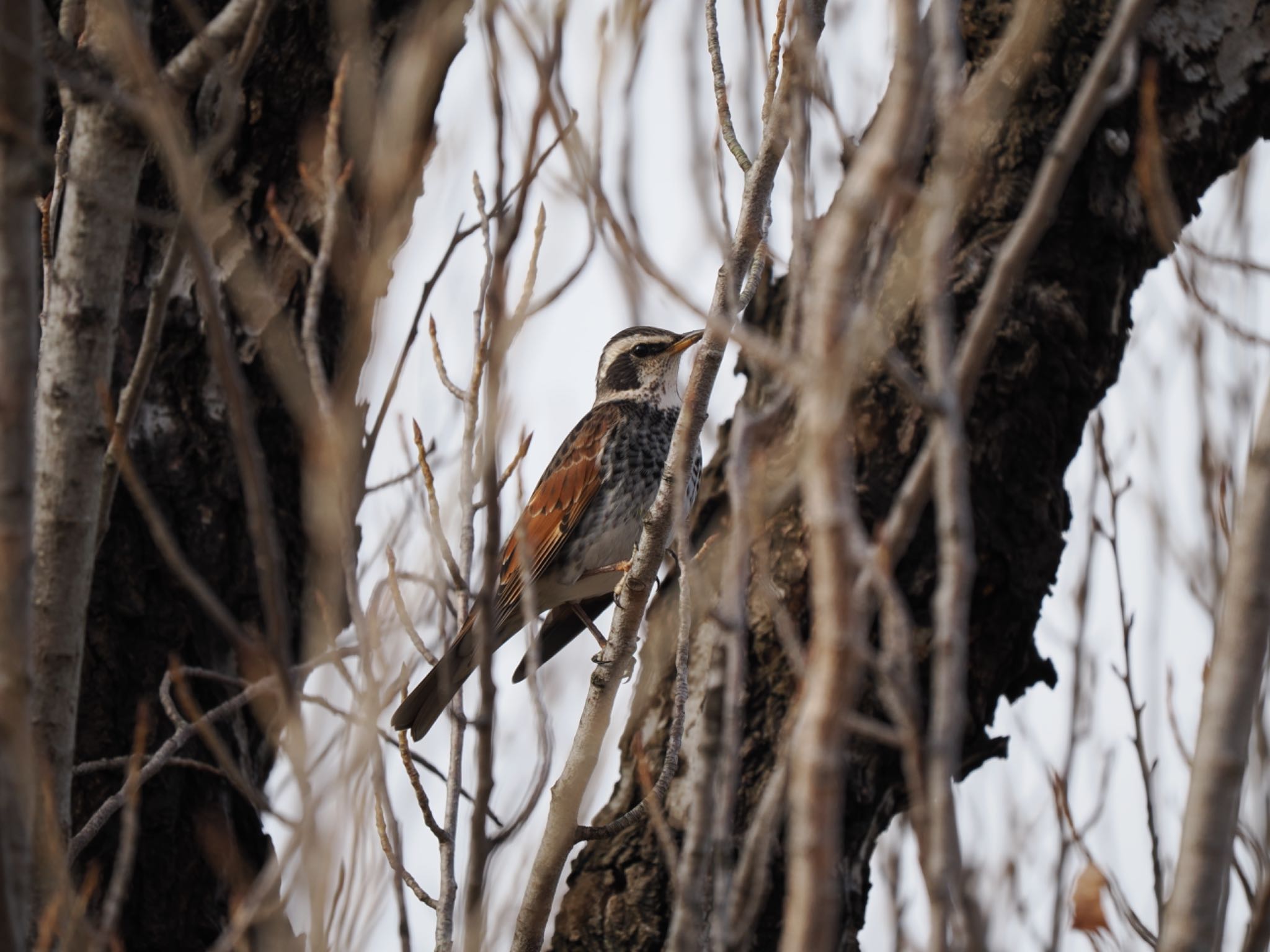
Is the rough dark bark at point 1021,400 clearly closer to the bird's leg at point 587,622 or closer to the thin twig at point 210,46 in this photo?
the bird's leg at point 587,622

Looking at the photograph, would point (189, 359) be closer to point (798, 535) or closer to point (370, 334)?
point (370, 334)

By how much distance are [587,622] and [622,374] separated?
60.0 inches

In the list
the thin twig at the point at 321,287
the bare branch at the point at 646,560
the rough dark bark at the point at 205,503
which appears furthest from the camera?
the rough dark bark at the point at 205,503

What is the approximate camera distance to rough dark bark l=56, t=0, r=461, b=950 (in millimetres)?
4277

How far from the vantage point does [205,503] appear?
14.9ft

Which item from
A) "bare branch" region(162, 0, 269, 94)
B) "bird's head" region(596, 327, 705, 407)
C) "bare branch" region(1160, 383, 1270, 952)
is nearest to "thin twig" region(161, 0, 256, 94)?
"bare branch" region(162, 0, 269, 94)

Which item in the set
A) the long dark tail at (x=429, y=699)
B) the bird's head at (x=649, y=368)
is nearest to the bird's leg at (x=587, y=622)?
the long dark tail at (x=429, y=699)

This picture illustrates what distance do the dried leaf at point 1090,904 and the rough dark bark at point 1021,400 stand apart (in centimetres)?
113

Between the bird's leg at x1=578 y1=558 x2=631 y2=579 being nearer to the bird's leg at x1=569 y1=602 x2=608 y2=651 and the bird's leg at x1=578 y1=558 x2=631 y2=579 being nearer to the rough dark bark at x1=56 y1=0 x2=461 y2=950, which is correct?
A: the bird's leg at x1=569 y1=602 x2=608 y2=651

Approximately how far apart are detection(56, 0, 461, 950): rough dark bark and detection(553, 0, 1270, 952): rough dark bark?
1.20 m

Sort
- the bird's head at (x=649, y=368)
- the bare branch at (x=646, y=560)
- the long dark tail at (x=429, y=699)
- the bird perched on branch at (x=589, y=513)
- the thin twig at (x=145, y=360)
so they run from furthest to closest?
the bird's head at (x=649, y=368)
the bird perched on branch at (x=589, y=513)
the long dark tail at (x=429, y=699)
the bare branch at (x=646, y=560)
the thin twig at (x=145, y=360)

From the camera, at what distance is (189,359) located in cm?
456

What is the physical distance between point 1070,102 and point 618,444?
2.49 metres

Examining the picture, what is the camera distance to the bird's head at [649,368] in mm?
6539
